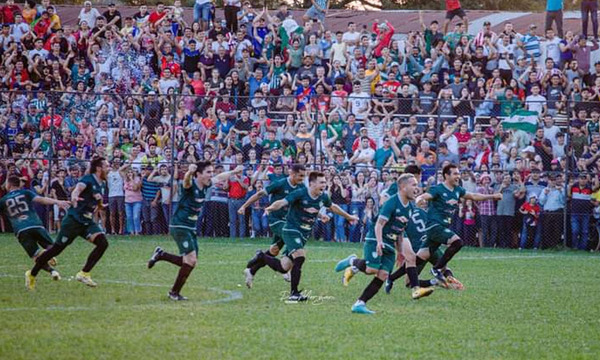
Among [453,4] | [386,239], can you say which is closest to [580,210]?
[453,4]

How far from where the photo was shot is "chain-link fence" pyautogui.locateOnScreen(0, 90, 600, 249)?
21.6 metres

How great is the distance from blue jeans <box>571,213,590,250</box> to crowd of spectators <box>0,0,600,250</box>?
0.04m

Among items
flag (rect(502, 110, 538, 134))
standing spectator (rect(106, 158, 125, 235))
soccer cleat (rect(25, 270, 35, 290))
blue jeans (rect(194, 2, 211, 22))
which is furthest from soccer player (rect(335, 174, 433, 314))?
blue jeans (rect(194, 2, 211, 22))

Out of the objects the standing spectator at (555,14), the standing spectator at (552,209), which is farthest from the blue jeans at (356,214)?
the standing spectator at (555,14)

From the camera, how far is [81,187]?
13.4m

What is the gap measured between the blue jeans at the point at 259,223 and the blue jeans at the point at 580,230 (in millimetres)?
6827

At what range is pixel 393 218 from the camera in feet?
39.1

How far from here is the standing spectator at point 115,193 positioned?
23469 mm

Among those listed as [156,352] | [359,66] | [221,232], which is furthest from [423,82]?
[156,352]

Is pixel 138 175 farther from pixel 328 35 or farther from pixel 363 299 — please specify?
pixel 363 299

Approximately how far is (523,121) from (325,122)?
4.42 metres

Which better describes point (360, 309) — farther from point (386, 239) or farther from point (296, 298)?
point (296, 298)

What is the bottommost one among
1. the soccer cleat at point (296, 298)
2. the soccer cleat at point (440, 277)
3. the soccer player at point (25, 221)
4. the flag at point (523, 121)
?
the soccer cleat at point (440, 277)

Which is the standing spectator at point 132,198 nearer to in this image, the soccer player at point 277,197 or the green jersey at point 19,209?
the soccer player at point 277,197
